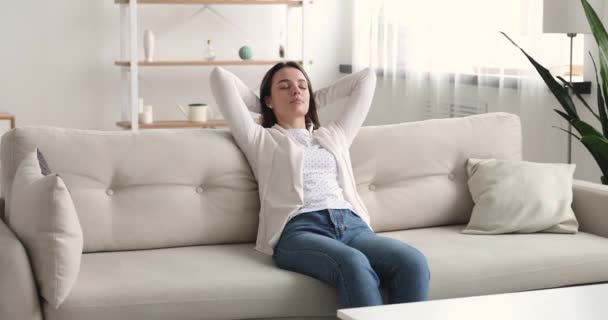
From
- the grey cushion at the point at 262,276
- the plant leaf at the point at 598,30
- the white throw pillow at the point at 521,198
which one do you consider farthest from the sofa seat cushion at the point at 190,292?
the plant leaf at the point at 598,30

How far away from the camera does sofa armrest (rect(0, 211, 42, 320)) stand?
232cm

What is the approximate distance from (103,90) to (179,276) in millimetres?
3876

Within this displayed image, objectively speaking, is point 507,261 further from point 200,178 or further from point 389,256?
point 200,178

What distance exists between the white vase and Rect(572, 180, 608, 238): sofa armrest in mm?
3318

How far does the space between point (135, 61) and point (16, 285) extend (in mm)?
3586

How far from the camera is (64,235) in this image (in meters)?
2.43

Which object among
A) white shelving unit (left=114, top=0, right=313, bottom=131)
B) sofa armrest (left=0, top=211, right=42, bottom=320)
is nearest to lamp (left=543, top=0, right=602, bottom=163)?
sofa armrest (left=0, top=211, right=42, bottom=320)

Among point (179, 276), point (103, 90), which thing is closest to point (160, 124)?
point (103, 90)

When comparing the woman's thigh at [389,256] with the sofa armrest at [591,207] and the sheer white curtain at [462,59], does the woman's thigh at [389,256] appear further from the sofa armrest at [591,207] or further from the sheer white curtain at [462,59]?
the sheer white curtain at [462,59]

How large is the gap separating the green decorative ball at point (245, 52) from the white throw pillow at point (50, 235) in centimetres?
370

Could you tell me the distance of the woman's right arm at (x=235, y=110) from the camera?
3061mm

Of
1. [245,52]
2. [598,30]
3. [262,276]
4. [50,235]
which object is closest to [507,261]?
[262,276]

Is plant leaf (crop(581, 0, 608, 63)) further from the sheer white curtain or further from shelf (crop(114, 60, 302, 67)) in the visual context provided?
shelf (crop(114, 60, 302, 67))

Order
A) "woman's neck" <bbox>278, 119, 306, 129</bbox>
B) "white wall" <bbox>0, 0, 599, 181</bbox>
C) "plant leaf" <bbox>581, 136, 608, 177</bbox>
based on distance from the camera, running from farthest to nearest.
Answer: "white wall" <bbox>0, 0, 599, 181</bbox>
"plant leaf" <bbox>581, 136, 608, 177</bbox>
"woman's neck" <bbox>278, 119, 306, 129</bbox>
